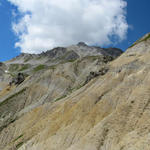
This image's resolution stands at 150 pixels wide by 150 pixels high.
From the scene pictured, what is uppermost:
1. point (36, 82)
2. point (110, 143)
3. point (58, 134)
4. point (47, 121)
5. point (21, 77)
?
point (21, 77)

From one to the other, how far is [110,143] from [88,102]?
14.6 m

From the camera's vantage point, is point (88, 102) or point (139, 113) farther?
point (88, 102)

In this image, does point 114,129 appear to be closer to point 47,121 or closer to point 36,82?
point 47,121

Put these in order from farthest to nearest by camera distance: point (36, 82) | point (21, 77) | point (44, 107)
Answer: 1. point (21, 77)
2. point (36, 82)
3. point (44, 107)

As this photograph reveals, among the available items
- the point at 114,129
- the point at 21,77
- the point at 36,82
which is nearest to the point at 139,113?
the point at 114,129

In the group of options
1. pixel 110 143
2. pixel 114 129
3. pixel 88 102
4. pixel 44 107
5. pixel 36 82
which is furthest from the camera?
pixel 36 82

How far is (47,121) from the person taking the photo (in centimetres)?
4403

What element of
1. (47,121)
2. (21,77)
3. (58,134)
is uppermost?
(21,77)

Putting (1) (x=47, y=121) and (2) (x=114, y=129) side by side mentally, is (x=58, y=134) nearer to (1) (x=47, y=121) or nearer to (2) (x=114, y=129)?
(1) (x=47, y=121)

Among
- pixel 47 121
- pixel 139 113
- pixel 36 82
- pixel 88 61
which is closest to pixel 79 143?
pixel 139 113

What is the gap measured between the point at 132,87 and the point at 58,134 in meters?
18.9

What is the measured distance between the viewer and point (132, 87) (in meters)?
38.2

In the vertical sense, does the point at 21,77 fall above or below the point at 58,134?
above

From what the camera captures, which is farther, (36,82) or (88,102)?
(36,82)
